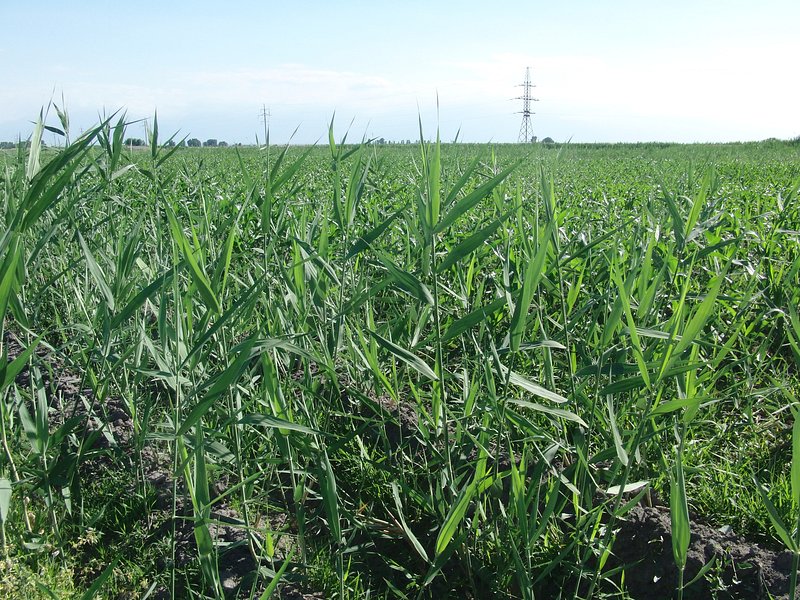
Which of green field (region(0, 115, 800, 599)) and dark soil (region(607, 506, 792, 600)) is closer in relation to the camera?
green field (region(0, 115, 800, 599))

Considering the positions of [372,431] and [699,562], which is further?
[372,431]

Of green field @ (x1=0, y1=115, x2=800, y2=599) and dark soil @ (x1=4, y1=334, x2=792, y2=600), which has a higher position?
green field @ (x1=0, y1=115, x2=800, y2=599)

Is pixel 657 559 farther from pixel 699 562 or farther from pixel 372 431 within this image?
pixel 372 431

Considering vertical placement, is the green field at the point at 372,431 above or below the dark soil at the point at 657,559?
above

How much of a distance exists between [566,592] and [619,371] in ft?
2.01

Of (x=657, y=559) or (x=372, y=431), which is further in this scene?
(x=372, y=431)

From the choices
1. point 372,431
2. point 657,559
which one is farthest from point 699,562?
point 372,431

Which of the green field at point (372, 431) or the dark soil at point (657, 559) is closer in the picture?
the green field at point (372, 431)

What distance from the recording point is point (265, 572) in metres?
1.47

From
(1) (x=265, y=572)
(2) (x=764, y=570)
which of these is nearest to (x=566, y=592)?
(2) (x=764, y=570)

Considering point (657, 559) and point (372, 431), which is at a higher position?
point (372, 431)

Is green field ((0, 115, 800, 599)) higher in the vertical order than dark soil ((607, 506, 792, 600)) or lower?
higher

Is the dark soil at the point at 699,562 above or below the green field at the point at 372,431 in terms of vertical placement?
below

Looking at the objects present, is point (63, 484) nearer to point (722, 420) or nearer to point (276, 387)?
point (276, 387)
